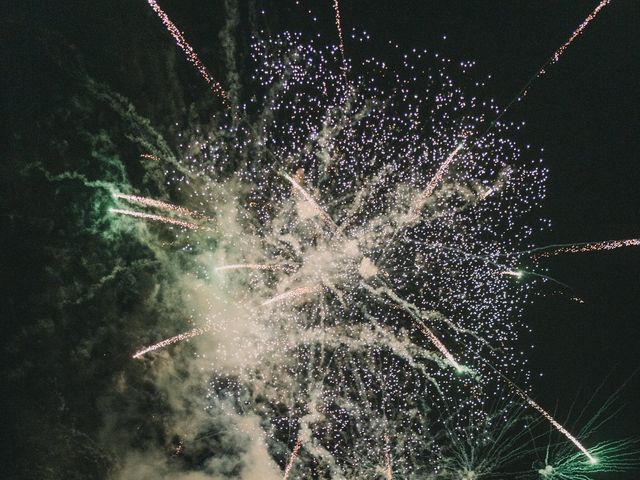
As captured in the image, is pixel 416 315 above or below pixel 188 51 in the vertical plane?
below

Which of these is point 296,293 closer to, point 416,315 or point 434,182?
point 416,315

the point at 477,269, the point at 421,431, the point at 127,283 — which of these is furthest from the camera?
the point at 421,431

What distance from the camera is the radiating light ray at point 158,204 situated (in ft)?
17.3

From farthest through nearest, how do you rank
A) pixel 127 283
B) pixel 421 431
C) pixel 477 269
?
pixel 421 431, pixel 127 283, pixel 477 269

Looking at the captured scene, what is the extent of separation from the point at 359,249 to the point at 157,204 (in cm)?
254

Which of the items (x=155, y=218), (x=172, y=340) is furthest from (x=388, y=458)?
(x=155, y=218)

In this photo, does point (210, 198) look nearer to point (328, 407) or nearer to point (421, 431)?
point (328, 407)

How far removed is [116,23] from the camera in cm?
491

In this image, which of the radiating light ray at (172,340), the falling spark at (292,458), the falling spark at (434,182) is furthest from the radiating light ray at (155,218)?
Result: the falling spark at (292,458)

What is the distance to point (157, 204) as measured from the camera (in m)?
5.38

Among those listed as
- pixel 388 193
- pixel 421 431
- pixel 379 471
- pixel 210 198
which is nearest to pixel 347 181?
pixel 388 193

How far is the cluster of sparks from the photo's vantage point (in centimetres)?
496

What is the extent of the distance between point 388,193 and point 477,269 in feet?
4.65

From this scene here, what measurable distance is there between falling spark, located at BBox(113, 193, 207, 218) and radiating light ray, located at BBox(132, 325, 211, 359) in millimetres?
1555
